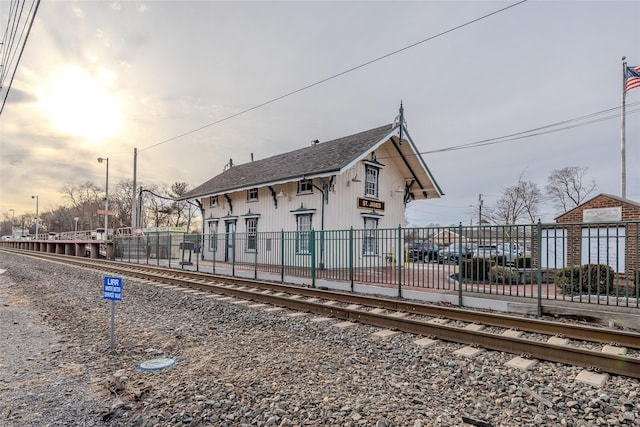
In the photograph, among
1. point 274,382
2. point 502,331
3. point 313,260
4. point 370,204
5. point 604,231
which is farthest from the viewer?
point 370,204

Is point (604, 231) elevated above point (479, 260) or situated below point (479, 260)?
above

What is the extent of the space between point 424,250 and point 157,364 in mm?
8055

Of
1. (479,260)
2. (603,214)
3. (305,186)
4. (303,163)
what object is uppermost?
(303,163)

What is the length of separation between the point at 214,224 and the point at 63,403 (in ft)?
71.8

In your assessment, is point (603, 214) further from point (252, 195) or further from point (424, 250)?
point (252, 195)

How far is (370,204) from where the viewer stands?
19.9 m

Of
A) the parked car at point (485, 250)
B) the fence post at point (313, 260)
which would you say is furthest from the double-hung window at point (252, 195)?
the parked car at point (485, 250)

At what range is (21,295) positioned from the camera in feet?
38.5

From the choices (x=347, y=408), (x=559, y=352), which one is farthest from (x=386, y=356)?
(x=559, y=352)

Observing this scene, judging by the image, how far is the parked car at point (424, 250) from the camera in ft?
35.6

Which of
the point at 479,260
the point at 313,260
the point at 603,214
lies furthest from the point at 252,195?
the point at 603,214

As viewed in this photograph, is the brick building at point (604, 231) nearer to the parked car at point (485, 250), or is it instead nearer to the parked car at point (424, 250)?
the parked car at point (485, 250)

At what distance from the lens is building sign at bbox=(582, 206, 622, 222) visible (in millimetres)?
12531

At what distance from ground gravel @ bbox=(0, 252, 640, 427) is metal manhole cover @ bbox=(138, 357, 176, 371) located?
0.31 ft
